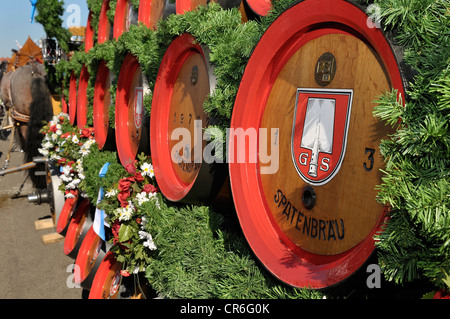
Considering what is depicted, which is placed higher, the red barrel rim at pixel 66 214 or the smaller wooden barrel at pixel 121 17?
the smaller wooden barrel at pixel 121 17

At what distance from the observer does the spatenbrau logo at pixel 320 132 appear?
3.53 ft

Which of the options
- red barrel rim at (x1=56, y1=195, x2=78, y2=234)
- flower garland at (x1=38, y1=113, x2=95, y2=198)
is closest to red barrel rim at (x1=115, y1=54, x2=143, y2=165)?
flower garland at (x1=38, y1=113, x2=95, y2=198)

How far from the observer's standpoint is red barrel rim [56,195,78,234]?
14.1 feet

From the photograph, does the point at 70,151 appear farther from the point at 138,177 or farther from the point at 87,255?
the point at 138,177

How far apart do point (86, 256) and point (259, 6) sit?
294 centimetres

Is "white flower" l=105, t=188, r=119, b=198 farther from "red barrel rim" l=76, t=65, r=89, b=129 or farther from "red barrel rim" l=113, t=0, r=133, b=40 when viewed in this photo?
"red barrel rim" l=76, t=65, r=89, b=129

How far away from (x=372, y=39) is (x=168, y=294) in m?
1.35

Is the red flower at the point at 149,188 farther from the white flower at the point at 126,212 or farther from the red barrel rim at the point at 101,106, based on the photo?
the red barrel rim at the point at 101,106

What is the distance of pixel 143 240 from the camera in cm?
224

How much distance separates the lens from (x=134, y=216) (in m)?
2.30

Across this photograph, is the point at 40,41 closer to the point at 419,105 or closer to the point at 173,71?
the point at 173,71

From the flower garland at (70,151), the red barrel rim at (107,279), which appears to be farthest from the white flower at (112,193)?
the flower garland at (70,151)

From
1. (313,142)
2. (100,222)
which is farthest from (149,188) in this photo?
(313,142)

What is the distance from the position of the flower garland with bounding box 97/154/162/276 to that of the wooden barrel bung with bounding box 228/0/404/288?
934 millimetres
